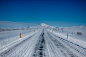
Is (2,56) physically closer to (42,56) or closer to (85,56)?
(42,56)

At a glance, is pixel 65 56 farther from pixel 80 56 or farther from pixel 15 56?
pixel 15 56

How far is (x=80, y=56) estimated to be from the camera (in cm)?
464

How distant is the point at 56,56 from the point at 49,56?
1.68ft

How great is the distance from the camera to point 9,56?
14.9 ft

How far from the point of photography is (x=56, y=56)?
4.54 metres

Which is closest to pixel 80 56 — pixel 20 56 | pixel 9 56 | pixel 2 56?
pixel 20 56

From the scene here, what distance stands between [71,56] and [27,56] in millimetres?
3256

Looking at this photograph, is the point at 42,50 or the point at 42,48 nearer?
the point at 42,50

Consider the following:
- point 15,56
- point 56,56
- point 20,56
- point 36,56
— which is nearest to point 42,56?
point 36,56

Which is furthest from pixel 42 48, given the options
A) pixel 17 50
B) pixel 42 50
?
pixel 17 50

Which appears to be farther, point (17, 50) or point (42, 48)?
point (42, 48)

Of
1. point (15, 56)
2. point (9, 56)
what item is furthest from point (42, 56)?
point (9, 56)

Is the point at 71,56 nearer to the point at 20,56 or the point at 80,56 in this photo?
the point at 80,56

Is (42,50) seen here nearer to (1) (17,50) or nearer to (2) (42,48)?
(2) (42,48)
